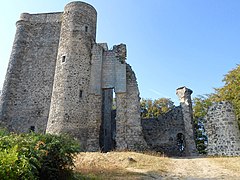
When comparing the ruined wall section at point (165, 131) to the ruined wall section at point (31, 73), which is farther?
the ruined wall section at point (165, 131)

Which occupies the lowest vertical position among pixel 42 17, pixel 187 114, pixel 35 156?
pixel 35 156

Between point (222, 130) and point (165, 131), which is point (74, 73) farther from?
point (222, 130)

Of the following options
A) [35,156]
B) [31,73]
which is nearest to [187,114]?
[31,73]

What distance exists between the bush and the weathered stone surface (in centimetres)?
840

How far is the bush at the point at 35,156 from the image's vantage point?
15.6ft

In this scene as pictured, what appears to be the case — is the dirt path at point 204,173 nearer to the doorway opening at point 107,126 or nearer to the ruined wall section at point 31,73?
the doorway opening at point 107,126

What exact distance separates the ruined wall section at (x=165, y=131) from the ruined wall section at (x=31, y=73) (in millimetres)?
9122

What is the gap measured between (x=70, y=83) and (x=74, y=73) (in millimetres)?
819

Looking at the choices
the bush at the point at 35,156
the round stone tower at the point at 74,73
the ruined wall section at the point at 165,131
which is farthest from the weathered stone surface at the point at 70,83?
the bush at the point at 35,156

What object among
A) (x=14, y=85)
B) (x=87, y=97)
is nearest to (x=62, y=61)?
(x=87, y=97)

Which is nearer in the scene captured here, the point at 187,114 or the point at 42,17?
the point at 187,114

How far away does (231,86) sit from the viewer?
2066 centimetres

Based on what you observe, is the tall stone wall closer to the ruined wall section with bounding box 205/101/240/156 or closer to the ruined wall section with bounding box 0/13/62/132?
the ruined wall section with bounding box 205/101/240/156

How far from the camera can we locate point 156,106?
1353 inches
